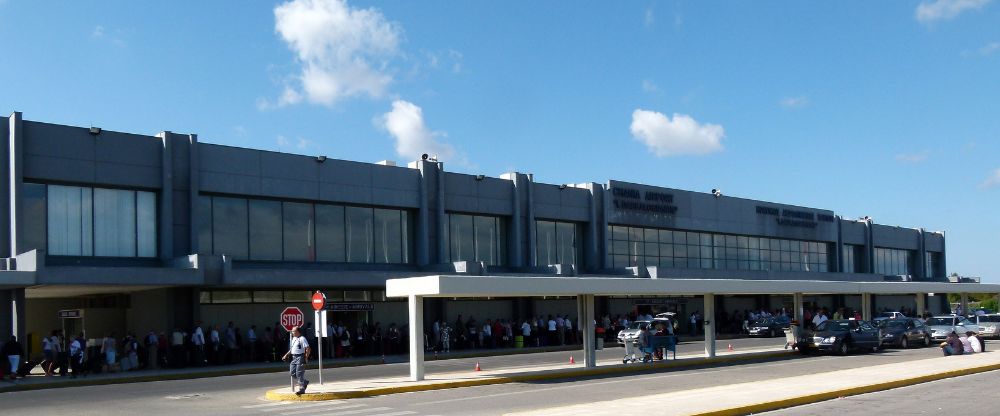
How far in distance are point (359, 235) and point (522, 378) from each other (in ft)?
56.4

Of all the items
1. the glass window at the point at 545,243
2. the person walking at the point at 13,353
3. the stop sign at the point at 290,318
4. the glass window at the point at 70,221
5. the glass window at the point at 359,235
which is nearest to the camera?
the stop sign at the point at 290,318

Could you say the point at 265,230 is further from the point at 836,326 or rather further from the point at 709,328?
the point at 836,326

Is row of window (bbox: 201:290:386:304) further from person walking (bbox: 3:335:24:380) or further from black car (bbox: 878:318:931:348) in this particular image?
black car (bbox: 878:318:931:348)

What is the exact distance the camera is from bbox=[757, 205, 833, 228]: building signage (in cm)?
6500

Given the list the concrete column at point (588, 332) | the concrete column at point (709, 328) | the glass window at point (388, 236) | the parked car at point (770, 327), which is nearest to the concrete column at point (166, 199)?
the glass window at point (388, 236)

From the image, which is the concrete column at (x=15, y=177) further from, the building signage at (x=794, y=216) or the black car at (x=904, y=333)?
the building signage at (x=794, y=216)

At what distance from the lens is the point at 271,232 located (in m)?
38.5

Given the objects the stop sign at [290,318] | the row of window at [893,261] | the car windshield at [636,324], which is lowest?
the car windshield at [636,324]

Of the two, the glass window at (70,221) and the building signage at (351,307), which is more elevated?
the glass window at (70,221)

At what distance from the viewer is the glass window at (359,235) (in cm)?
4134

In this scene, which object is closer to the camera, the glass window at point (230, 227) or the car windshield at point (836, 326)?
the car windshield at point (836, 326)

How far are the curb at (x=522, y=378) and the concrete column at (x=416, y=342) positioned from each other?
3.97 feet

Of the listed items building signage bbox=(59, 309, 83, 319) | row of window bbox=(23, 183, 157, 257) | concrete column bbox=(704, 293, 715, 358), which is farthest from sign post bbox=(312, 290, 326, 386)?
building signage bbox=(59, 309, 83, 319)

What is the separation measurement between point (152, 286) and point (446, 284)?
13.4 metres
